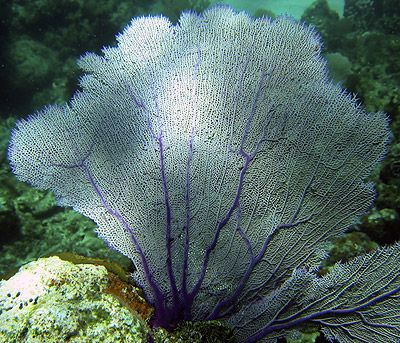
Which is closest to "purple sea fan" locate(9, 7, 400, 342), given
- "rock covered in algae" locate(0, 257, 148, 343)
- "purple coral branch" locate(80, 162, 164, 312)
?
"purple coral branch" locate(80, 162, 164, 312)

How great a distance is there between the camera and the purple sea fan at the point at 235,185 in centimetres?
264

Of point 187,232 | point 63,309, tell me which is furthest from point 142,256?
point 63,309

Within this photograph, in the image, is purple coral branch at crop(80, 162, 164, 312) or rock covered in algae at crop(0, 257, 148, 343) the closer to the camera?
rock covered in algae at crop(0, 257, 148, 343)

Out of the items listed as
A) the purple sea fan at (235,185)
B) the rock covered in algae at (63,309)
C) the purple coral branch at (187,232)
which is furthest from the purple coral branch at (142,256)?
the rock covered in algae at (63,309)

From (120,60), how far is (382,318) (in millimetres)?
3161

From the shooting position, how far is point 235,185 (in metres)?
2.73

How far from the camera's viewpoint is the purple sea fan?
264cm

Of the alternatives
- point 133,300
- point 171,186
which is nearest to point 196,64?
point 171,186

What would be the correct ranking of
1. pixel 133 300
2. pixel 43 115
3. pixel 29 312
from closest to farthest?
pixel 29 312
pixel 133 300
pixel 43 115

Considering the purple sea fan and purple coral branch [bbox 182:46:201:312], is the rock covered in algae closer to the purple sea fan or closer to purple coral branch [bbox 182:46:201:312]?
the purple sea fan

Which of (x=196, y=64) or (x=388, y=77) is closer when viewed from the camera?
(x=196, y=64)

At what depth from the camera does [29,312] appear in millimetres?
1873

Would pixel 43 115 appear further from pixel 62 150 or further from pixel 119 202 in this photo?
pixel 119 202

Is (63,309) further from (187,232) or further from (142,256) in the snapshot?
(187,232)
